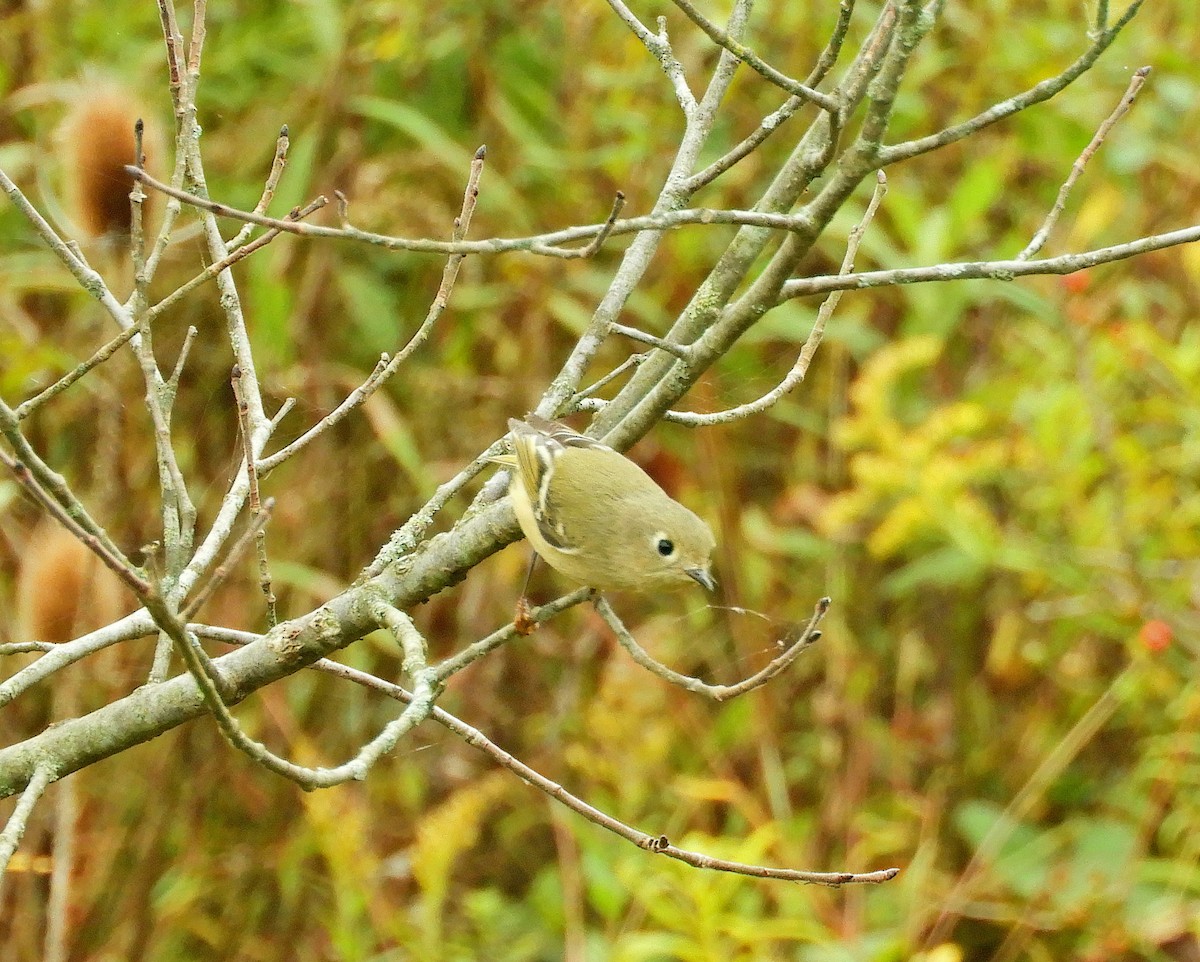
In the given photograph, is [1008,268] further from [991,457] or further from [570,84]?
[570,84]

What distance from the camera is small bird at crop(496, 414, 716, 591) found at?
2.18 m

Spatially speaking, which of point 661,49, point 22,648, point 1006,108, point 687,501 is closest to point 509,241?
point 1006,108

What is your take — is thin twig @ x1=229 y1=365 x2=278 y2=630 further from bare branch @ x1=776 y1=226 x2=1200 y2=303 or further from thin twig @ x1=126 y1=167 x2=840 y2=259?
bare branch @ x1=776 y1=226 x2=1200 y2=303

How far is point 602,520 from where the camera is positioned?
2.30 m

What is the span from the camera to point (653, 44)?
185cm

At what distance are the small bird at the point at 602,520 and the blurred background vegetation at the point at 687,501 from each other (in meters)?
0.98

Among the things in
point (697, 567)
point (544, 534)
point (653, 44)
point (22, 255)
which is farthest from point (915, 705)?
point (22, 255)

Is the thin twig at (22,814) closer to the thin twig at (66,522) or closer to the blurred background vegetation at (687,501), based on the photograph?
the thin twig at (66,522)

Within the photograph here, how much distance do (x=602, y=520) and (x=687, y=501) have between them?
5.17 feet

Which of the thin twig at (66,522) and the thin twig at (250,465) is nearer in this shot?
the thin twig at (66,522)

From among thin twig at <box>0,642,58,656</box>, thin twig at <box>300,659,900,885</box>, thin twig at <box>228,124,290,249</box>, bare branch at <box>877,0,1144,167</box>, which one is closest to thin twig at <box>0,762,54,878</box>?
thin twig at <box>0,642,58,656</box>

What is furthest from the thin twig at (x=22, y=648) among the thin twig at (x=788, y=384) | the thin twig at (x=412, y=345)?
the thin twig at (x=788, y=384)

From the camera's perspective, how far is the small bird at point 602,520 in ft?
7.15

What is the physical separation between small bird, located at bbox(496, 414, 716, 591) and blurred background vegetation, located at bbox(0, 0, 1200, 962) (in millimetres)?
981
